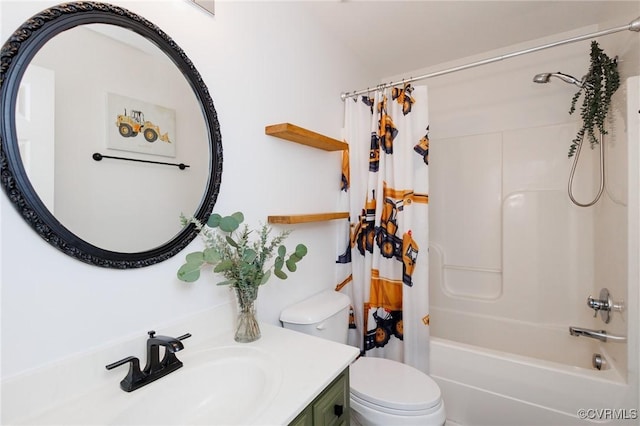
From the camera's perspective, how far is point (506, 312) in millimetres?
2273

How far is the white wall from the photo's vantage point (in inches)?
28.7

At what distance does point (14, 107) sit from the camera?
0.71 m

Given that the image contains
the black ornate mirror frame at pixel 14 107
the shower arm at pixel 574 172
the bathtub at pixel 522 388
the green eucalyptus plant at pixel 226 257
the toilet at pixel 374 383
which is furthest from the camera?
the shower arm at pixel 574 172

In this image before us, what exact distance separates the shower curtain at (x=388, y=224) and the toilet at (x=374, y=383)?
0.33 metres

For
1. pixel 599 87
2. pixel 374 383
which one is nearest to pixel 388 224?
pixel 374 383

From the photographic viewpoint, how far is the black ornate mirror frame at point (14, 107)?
70 cm

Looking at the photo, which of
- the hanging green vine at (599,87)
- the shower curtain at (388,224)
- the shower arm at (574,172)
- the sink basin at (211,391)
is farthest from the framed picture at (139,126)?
the shower arm at (574,172)

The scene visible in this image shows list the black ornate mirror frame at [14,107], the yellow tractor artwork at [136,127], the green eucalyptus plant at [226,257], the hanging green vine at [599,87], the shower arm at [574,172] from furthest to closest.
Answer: the shower arm at [574,172] → the hanging green vine at [599,87] → the green eucalyptus plant at [226,257] → the yellow tractor artwork at [136,127] → the black ornate mirror frame at [14,107]

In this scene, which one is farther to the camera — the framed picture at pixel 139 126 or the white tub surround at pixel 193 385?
the framed picture at pixel 139 126

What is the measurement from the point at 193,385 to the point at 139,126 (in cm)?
85

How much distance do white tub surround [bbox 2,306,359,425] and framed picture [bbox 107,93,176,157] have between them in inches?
24.0

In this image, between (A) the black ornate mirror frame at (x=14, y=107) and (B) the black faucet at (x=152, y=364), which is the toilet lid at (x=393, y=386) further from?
(A) the black ornate mirror frame at (x=14, y=107)

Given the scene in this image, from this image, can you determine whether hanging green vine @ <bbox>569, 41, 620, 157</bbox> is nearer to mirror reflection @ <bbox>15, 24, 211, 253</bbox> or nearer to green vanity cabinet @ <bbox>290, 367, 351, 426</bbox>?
green vanity cabinet @ <bbox>290, 367, 351, 426</bbox>

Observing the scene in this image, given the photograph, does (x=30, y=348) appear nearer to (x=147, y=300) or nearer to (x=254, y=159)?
(x=147, y=300)
